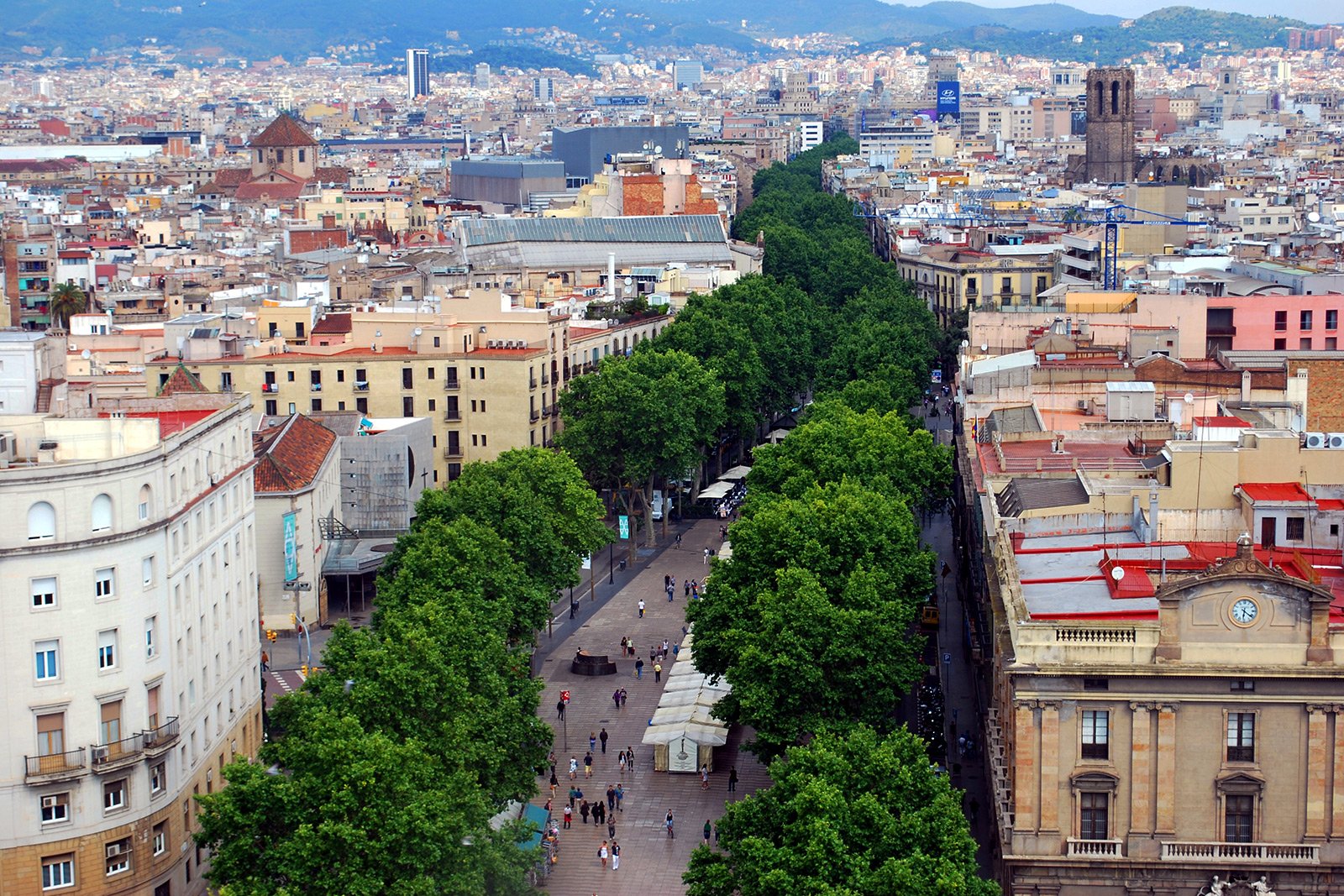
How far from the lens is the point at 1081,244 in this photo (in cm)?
15562

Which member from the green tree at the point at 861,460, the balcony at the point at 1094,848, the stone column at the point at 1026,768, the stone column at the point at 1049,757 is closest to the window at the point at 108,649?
the stone column at the point at 1026,768

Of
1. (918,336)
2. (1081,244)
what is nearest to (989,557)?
(918,336)

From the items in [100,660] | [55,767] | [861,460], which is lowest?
[55,767]

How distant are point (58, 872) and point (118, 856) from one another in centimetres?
155

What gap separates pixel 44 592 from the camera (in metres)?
51.4

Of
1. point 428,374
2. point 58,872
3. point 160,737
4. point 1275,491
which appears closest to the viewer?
point 58,872

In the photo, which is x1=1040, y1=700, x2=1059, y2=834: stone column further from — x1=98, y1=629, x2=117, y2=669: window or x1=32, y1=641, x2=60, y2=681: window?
x1=32, y1=641, x2=60, y2=681: window

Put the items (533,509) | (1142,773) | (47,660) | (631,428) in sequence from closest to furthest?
(1142,773) < (47,660) < (533,509) < (631,428)

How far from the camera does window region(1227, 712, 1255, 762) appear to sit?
156ft

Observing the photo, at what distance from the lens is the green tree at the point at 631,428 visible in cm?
10306

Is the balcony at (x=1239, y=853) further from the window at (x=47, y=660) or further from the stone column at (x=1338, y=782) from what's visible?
the window at (x=47, y=660)

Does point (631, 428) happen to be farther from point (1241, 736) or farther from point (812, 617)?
point (1241, 736)

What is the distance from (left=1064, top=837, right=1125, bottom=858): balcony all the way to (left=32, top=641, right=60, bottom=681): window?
24.2 m

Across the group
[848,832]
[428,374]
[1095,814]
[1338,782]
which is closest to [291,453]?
[428,374]
